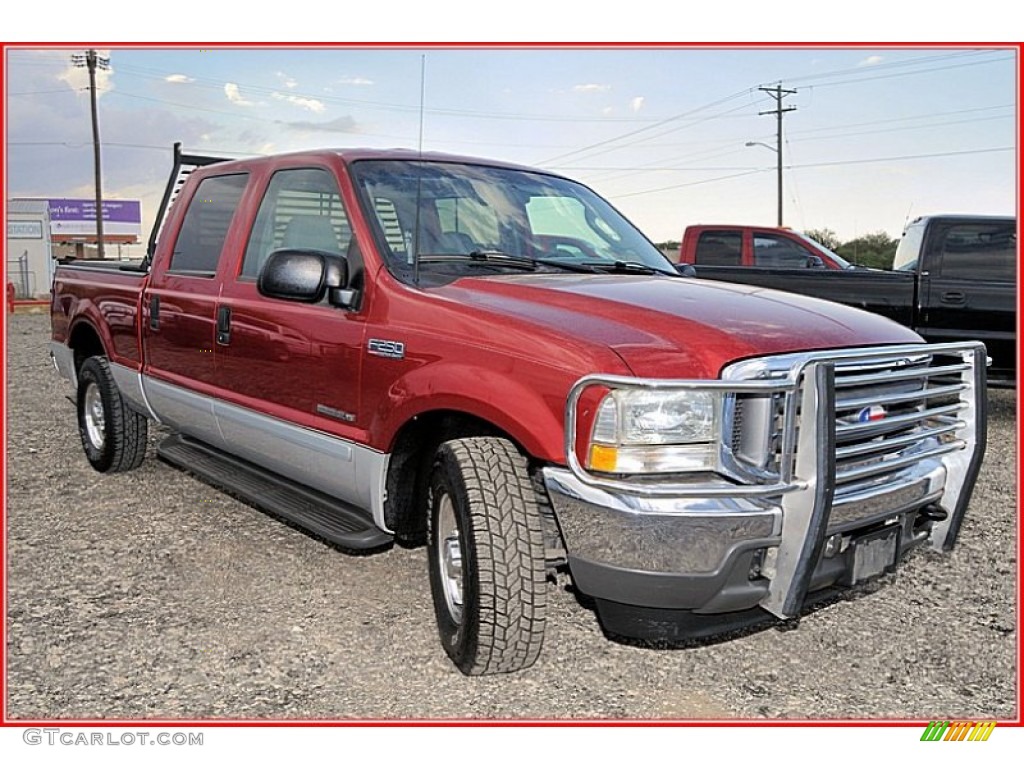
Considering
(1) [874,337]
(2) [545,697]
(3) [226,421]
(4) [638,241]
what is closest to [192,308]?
(3) [226,421]

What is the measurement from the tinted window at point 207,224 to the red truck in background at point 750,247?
7859mm

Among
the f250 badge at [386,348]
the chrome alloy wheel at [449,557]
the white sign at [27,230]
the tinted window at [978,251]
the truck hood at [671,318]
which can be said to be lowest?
the chrome alloy wheel at [449,557]

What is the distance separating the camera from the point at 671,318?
3.32 m

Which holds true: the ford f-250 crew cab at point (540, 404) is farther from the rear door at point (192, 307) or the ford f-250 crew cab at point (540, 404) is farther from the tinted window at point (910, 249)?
the tinted window at point (910, 249)

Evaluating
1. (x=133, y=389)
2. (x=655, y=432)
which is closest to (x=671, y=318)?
(x=655, y=432)

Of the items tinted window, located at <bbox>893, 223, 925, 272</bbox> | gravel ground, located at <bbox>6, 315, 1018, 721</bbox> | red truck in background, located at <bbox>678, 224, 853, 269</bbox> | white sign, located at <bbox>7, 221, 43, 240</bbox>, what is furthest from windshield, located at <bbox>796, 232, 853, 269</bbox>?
white sign, located at <bbox>7, 221, 43, 240</bbox>

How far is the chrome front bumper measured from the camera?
2912 mm

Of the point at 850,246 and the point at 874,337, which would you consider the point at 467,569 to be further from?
the point at 850,246

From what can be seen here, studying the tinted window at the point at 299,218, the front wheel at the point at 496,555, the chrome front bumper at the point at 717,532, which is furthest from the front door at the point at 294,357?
the chrome front bumper at the point at 717,532

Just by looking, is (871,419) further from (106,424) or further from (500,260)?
(106,424)

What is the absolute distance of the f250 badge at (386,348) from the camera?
3.74m

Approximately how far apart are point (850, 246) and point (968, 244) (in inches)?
554

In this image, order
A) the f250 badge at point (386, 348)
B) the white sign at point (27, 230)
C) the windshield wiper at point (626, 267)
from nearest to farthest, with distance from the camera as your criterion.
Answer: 1. the f250 badge at point (386, 348)
2. the windshield wiper at point (626, 267)
3. the white sign at point (27, 230)

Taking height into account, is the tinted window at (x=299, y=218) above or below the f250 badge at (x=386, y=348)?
above
